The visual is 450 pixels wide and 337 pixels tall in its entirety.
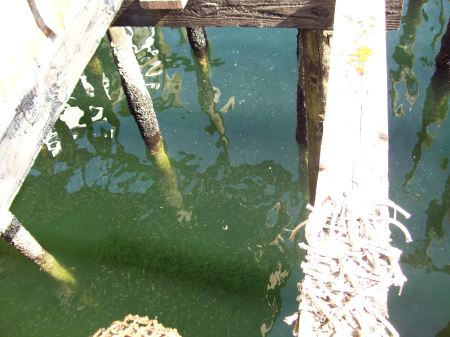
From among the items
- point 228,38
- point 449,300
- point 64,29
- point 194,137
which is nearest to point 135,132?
point 194,137

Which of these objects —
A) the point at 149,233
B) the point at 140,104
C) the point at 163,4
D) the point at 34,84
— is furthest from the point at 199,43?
the point at 34,84

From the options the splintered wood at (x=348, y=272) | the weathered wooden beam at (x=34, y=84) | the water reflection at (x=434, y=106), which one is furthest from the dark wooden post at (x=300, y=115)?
the splintered wood at (x=348, y=272)

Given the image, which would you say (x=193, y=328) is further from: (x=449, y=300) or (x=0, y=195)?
(x=0, y=195)

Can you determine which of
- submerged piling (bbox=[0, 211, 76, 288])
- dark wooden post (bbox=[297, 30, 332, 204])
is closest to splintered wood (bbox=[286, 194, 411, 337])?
dark wooden post (bbox=[297, 30, 332, 204])

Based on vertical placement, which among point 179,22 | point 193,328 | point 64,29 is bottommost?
point 193,328

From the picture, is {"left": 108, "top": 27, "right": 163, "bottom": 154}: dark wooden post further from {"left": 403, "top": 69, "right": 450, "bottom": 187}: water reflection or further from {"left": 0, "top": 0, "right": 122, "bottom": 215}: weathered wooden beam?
{"left": 403, "top": 69, "right": 450, "bottom": 187}: water reflection

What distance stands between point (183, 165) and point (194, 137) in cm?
50

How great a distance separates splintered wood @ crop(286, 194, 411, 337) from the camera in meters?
1.18

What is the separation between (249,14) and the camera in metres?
3.18

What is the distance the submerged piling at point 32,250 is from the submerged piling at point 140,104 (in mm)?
1527

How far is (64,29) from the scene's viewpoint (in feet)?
6.32

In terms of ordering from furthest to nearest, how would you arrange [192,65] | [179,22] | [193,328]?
[192,65], [193,328], [179,22]

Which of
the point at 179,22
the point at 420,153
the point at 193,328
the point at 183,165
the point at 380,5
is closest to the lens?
the point at 380,5

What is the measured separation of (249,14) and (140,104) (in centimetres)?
253
